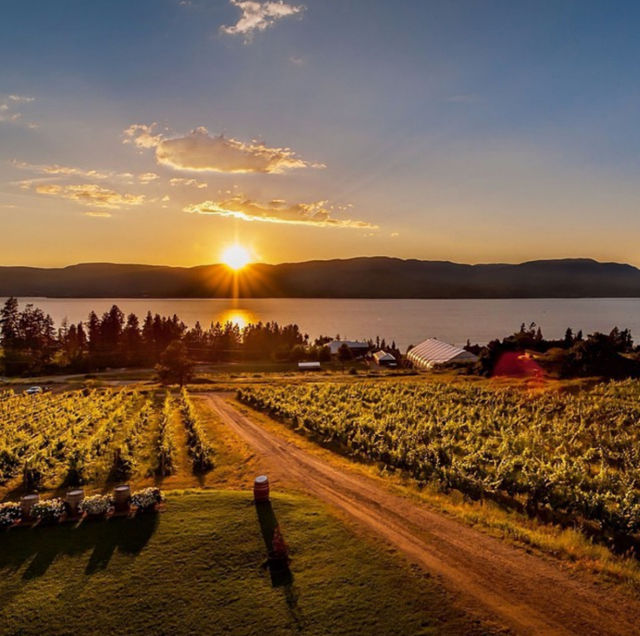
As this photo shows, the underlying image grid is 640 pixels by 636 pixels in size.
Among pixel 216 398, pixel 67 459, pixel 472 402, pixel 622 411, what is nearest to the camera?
pixel 67 459

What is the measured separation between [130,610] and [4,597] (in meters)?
4.25

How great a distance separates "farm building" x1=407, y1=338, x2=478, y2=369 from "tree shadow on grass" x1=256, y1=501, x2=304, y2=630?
94.1m

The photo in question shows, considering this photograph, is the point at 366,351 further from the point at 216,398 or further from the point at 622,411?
the point at 622,411

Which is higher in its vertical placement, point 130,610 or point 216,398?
point 130,610

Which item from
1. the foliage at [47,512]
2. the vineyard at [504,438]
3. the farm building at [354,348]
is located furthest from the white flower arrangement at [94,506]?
the farm building at [354,348]

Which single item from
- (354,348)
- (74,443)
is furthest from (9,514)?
(354,348)

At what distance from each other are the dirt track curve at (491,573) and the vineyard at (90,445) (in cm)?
1310

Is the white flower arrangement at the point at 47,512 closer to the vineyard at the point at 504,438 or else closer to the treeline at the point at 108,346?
the vineyard at the point at 504,438

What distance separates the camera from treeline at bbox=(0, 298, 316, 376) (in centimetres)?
11625

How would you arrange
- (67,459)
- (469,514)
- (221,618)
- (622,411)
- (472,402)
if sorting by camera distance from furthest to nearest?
(472,402)
(622,411)
(67,459)
(469,514)
(221,618)

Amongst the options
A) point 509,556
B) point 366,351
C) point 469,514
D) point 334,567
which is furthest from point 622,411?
point 366,351

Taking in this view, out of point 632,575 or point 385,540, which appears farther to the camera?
point 385,540

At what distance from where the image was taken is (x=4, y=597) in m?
13.7

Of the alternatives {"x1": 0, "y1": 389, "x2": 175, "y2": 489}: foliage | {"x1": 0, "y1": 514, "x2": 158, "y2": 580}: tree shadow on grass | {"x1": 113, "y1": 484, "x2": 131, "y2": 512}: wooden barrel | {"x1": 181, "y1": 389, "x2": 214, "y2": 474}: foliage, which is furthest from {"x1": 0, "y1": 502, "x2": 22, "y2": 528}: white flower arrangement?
{"x1": 181, "y1": 389, "x2": 214, "y2": 474}: foliage
